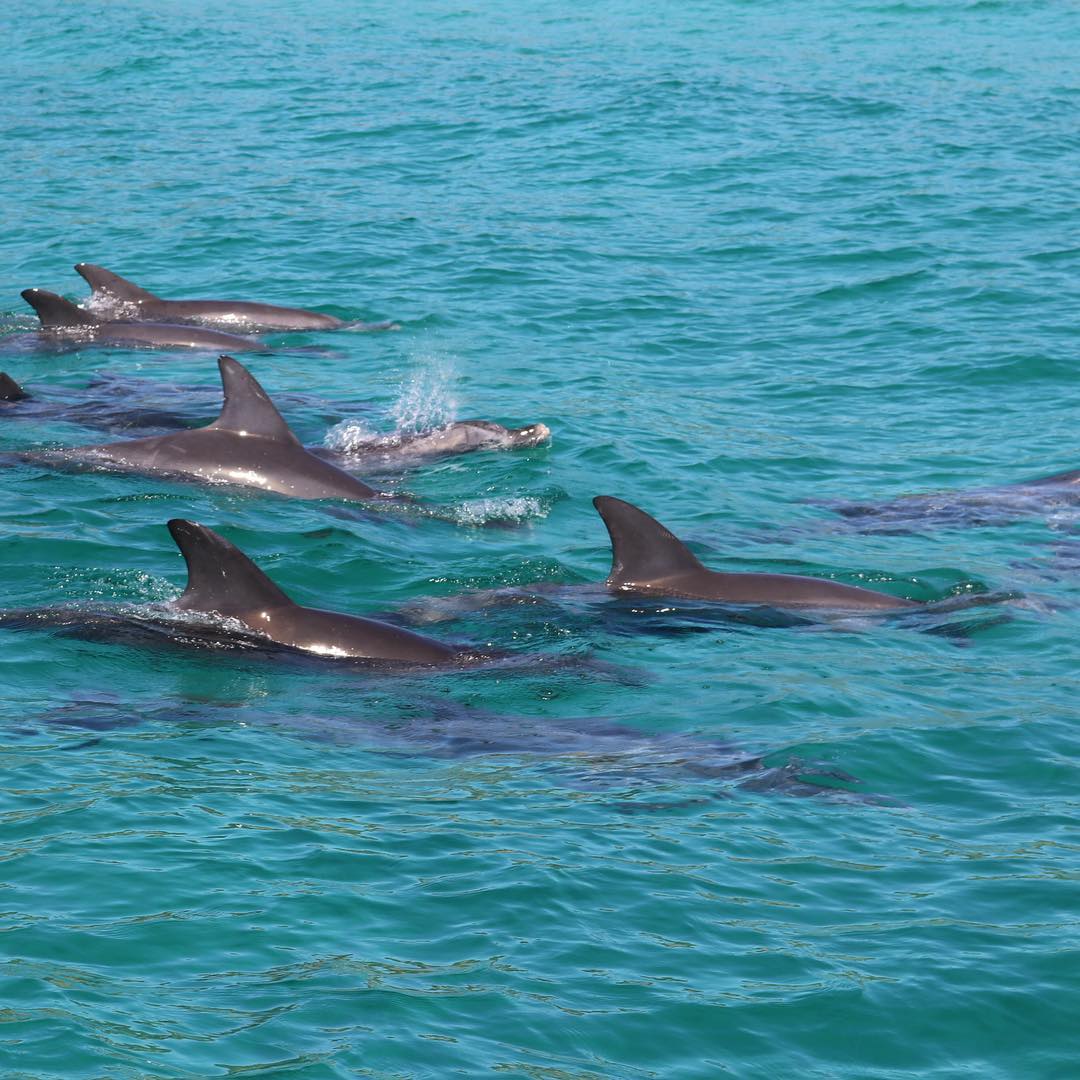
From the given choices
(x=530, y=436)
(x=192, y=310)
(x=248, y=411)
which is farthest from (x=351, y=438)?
(x=192, y=310)

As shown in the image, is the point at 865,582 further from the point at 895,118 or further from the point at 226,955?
the point at 895,118

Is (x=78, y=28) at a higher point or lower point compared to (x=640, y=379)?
higher

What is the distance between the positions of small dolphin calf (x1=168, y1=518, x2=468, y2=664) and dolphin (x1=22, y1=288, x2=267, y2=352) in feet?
31.1

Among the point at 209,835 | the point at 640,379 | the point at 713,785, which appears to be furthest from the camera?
the point at 640,379

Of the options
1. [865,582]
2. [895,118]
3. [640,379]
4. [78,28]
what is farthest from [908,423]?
[78,28]

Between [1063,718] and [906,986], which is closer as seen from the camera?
[906,986]

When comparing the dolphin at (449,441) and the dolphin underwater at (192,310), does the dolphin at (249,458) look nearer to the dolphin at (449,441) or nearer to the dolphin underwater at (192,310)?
the dolphin at (449,441)

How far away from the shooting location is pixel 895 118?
108 ft

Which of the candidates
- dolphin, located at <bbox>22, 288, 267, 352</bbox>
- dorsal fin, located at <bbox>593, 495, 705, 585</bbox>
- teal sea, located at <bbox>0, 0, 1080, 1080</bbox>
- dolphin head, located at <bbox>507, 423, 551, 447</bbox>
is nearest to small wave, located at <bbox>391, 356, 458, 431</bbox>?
teal sea, located at <bbox>0, 0, 1080, 1080</bbox>

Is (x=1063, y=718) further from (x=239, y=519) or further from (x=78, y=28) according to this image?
(x=78, y=28)

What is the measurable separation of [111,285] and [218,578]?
435 inches

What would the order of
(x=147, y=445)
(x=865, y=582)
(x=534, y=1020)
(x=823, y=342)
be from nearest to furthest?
(x=534, y=1020) < (x=865, y=582) < (x=147, y=445) < (x=823, y=342)

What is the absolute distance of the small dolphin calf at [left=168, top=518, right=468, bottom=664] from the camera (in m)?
10.8

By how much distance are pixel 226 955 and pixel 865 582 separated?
284 inches
